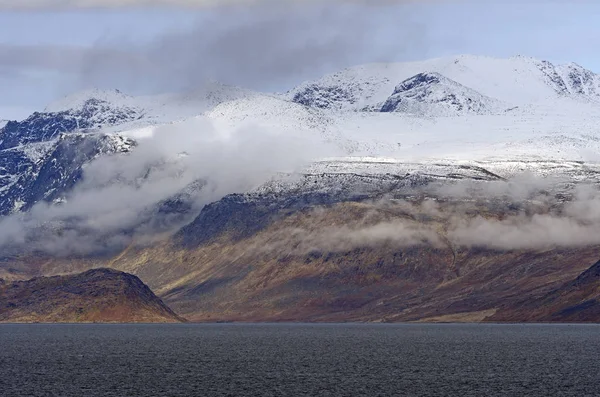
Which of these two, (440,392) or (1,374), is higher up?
(1,374)

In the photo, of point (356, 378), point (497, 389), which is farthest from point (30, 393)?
point (497, 389)

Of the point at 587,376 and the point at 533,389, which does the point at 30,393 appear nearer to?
the point at 533,389

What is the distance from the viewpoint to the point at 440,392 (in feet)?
537

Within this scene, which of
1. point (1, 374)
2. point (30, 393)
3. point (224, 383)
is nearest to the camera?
point (30, 393)

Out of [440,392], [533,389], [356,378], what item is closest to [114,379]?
[356,378]

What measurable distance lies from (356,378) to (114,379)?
36468 mm

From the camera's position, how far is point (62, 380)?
598 feet

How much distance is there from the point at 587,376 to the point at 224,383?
2137 inches

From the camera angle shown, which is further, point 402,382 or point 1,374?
point 1,374

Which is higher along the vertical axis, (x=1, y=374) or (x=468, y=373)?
(x=1, y=374)

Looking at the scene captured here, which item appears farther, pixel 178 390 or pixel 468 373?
pixel 468 373

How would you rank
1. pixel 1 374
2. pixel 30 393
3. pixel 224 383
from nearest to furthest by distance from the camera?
1. pixel 30 393
2. pixel 224 383
3. pixel 1 374

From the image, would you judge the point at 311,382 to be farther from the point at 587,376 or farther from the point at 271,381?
the point at 587,376

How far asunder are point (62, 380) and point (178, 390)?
2354 centimetres
